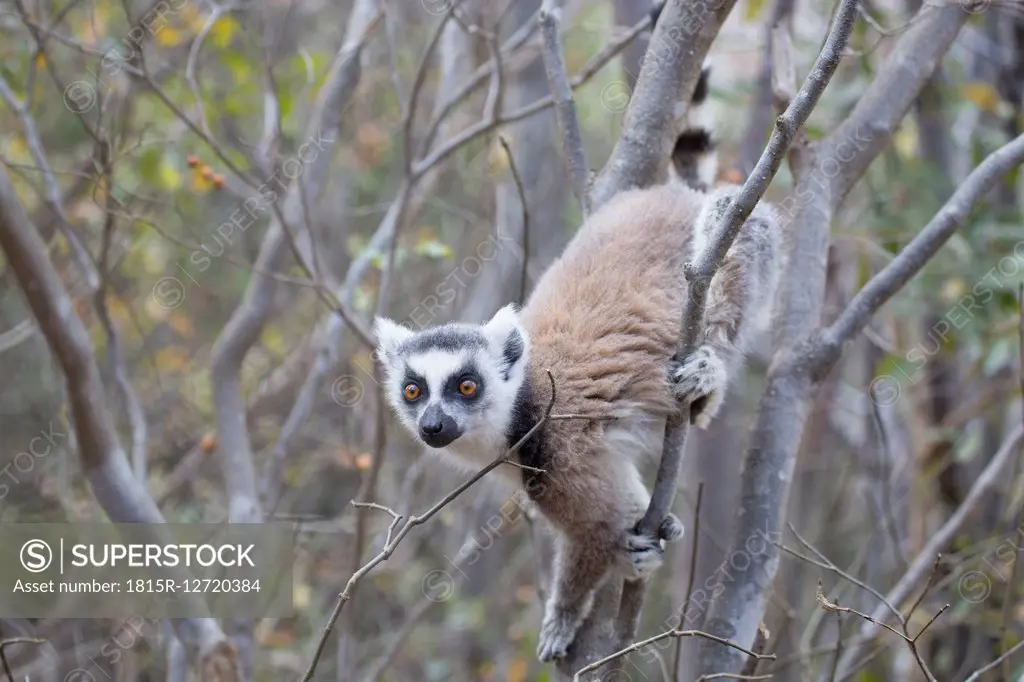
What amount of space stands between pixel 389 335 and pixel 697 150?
201 centimetres

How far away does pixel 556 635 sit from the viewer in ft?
13.8

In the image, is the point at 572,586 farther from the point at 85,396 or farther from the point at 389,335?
the point at 85,396

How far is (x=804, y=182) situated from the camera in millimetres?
4504

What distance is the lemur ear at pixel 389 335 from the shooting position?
4438 millimetres

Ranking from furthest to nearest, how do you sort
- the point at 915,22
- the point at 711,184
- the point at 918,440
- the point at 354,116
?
the point at 354,116 → the point at 918,440 → the point at 711,184 → the point at 915,22

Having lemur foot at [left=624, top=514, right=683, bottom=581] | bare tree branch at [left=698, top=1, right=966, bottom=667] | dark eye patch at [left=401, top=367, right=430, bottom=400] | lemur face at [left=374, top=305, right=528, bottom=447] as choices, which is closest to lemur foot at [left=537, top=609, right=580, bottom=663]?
lemur foot at [left=624, top=514, right=683, bottom=581]

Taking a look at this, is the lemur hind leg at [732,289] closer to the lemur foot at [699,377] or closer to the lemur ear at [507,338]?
the lemur foot at [699,377]

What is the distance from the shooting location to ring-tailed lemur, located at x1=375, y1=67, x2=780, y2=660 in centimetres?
397

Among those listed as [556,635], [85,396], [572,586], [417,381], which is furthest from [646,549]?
[85,396]

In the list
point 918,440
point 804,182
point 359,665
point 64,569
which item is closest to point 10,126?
point 64,569

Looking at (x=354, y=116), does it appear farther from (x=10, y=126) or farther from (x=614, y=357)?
(x=614, y=357)

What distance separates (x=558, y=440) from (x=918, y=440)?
4425mm

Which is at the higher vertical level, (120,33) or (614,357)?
(120,33)

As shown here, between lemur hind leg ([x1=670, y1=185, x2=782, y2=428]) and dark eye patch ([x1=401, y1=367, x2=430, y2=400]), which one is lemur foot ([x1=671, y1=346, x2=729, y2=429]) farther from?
dark eye patch ([x1=401, y1=367, x2=430, y2=400])
